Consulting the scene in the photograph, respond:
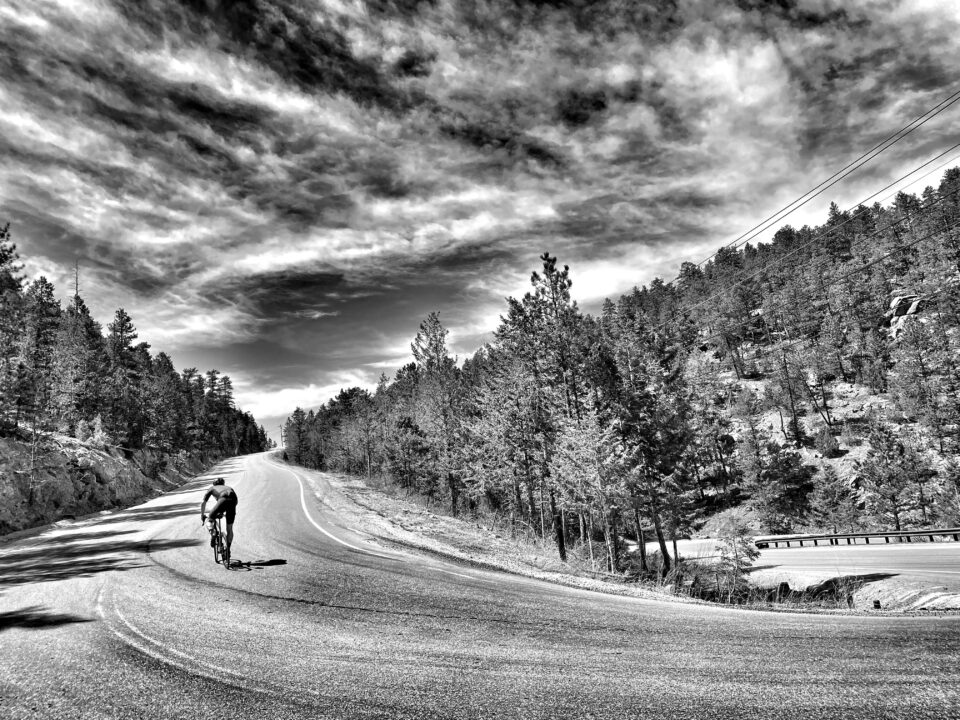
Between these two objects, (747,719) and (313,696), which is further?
(313,696)

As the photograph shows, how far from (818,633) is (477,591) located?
459 cm

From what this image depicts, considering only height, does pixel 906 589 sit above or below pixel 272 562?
below

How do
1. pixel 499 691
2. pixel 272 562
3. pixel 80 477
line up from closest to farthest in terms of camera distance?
pixel 499 691
pixel 272 562
pixel 80 477

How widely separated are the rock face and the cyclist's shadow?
16.4 metres

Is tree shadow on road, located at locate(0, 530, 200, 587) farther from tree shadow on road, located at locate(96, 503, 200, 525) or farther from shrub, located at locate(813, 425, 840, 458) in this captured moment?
shrub, located at locate(813, 425, 840, 458)

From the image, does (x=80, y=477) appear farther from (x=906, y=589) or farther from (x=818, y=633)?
(x=906, y=589)

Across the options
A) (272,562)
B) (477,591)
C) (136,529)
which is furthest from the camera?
(136,529)

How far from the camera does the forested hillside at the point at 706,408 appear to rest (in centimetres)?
2158

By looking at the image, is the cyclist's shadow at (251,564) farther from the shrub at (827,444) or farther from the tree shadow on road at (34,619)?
the shrub at (827,444)

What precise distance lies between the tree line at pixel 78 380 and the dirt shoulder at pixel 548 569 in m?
17.2

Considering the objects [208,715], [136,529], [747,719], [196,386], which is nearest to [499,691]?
[747,719]

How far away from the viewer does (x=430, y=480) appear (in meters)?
47.2

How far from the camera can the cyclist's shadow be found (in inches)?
378

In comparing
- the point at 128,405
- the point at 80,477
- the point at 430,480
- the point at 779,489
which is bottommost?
the point at 779,489
